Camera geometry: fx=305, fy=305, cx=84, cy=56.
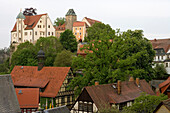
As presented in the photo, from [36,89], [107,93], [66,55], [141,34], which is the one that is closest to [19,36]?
[66,55]

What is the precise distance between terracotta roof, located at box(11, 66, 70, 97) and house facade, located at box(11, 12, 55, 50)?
43.7m

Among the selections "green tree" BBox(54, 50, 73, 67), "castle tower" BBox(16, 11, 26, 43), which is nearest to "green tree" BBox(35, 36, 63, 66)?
"green tree" BBox(54, 50, 73, 67)

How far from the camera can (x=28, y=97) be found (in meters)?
39.9

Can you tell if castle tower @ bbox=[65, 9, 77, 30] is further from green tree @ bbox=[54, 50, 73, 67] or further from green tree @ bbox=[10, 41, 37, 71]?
green tree @ bbox=[54, 50, 73, 67]

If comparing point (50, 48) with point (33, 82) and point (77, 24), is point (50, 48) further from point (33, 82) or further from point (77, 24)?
point (77, 24)

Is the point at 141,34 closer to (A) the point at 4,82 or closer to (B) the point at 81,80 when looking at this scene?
(B) the point at 81,80

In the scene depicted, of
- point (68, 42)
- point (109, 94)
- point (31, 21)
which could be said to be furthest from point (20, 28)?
point (109, 94)

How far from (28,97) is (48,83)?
5337mm

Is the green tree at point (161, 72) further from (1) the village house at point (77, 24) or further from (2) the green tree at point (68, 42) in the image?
(1) the village house at point (77, 24)

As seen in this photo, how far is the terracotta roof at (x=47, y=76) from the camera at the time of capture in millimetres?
42969

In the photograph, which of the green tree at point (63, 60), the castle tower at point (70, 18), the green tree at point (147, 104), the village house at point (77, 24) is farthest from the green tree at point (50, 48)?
the green tree at point (147, 104)

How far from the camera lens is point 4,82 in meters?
24.3

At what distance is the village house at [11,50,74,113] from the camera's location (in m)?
41.8

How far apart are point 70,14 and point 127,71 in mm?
69990
